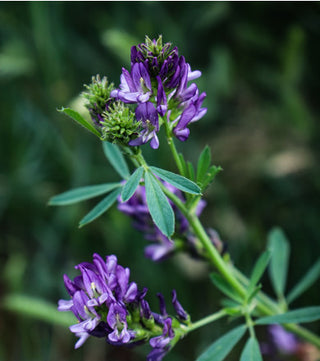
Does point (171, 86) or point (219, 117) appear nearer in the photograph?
point (171, 86)

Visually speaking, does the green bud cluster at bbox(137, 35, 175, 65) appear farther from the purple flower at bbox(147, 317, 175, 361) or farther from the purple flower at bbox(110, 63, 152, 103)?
the purple flower at bbox(147, 317, 175, 361)

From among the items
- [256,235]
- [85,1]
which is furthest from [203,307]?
[85,1]

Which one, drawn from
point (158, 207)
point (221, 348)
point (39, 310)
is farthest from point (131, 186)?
point (39, 310)

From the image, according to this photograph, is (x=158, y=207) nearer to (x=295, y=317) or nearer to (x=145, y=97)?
(x=145, y=97)

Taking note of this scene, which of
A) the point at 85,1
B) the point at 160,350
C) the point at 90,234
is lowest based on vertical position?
the point at 160,350

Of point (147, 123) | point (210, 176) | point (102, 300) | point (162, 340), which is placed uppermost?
point (147, 123)

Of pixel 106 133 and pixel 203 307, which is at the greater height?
pixel 106 133

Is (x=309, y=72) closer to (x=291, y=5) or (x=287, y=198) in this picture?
(x=291, y=5)
